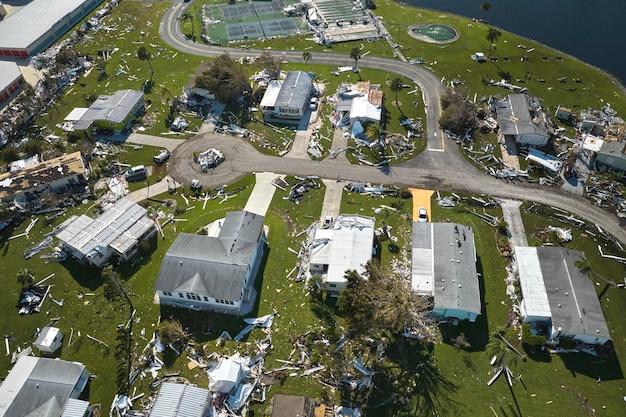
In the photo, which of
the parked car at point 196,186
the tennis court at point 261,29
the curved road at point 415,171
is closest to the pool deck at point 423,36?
the curved road at point 415,171

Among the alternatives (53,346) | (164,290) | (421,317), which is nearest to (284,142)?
(164,290)

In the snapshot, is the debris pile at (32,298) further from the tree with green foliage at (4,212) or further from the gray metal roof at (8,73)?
the gray metal roof at (8,73)

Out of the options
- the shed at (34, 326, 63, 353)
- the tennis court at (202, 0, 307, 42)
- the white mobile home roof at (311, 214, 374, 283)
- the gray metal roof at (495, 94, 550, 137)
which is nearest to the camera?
the shed at (34, 326, 63, 353)

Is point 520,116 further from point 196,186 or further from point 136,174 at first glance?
point 136,174

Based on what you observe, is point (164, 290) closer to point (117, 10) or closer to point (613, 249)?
point (613, 249)

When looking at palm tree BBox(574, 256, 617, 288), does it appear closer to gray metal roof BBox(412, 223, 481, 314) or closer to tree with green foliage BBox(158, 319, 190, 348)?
gray metal roof BBox(412, 223, 481, 314)

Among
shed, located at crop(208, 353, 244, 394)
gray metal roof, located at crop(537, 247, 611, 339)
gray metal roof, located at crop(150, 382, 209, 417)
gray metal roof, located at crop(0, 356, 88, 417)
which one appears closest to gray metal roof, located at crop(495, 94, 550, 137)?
gray metal roof, located at crop(537, 247, 611, 339)

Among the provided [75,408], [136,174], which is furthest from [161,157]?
[75,408]

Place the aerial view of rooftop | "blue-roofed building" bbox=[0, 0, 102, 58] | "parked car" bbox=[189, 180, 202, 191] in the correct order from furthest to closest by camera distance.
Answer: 1. "blue-roofed building" bbox=[0, 0, 102, 58]
2. "parked car" bbox=[189, 180, 202, 191]
3. the aerial view of rooftop
